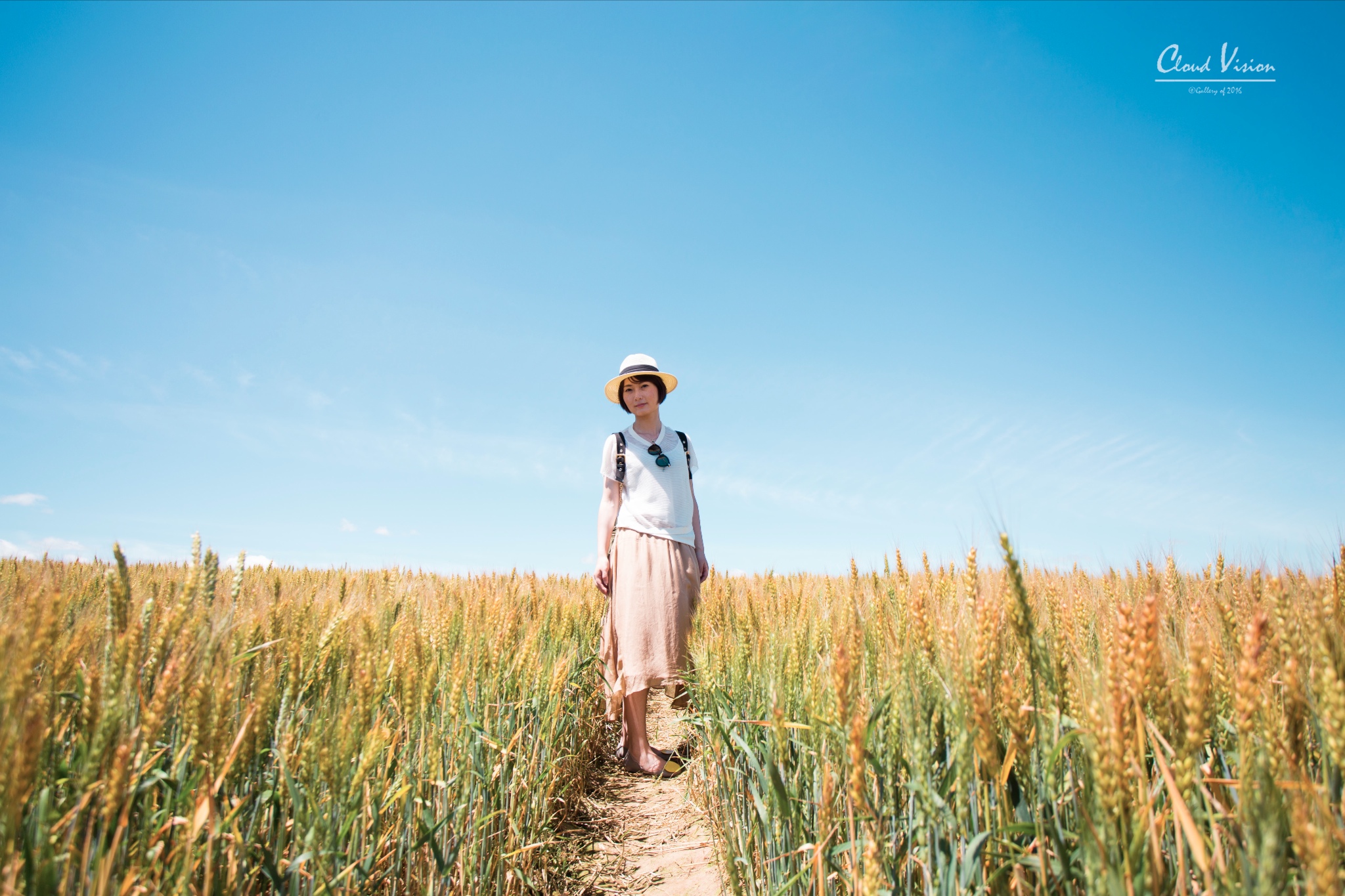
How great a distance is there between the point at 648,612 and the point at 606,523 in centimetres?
61

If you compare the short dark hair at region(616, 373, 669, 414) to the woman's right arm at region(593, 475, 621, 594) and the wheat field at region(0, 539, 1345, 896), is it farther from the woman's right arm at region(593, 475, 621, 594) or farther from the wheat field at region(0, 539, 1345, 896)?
the wheat field at region(0, 539, 1345, 896)

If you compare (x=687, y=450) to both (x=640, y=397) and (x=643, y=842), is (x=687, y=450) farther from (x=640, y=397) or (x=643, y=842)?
(x=643, y=842)

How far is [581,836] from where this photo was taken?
117 inches

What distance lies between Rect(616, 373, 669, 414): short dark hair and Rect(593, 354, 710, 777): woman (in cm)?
2

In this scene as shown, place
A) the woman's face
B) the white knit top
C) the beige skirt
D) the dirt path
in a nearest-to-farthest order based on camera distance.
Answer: the dirt path, the beige skirt, the white knit top, the woman's face

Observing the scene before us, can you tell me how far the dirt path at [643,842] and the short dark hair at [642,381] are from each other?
220 cm

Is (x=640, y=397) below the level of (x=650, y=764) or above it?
above

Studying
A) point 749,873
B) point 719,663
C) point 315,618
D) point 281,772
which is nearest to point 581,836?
point 719,663

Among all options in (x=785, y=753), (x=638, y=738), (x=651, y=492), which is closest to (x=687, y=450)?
(x=651, y=492)

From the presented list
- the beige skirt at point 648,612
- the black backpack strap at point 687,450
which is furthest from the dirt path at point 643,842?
the black backpack strap at point 687,450

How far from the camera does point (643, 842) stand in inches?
118

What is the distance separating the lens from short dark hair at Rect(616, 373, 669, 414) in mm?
4152

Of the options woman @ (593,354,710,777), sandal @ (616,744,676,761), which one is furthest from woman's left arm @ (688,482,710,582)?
sandal @ (616,744,676,761)

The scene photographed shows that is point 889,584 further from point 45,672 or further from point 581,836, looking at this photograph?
point 45,672
